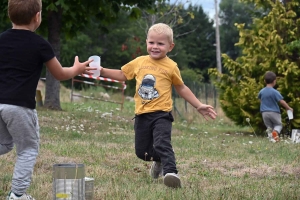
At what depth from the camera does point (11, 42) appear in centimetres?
527

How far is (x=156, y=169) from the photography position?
7.12 m

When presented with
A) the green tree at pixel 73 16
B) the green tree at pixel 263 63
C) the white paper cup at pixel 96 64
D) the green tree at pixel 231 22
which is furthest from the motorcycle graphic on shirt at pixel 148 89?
the green tree at pixel 231 22

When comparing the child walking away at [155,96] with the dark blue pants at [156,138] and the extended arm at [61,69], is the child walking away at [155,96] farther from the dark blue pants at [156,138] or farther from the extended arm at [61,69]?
the extended arm at [61,69]

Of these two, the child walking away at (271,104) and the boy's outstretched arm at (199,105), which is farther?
the child walking away at (271,104)

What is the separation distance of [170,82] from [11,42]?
6.73 feet

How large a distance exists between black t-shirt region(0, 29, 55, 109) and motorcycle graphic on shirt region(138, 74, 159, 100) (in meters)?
1.61

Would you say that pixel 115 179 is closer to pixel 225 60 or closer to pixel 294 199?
pixel 294 199

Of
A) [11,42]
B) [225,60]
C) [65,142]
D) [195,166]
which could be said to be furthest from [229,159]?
[225,60]

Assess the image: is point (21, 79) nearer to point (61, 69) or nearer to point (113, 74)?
point (61, 69)

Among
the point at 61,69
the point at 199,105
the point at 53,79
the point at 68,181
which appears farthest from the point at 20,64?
the point at 53,79

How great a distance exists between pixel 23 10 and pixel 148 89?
6.18 ft

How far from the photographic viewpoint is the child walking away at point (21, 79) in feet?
17.0

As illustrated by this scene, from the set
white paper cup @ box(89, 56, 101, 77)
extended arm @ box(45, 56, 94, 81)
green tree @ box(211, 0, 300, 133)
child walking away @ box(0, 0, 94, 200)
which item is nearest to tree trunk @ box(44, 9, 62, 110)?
green tree @ box(211, 0, 300, 133)

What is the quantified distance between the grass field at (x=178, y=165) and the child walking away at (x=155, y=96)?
38cm
